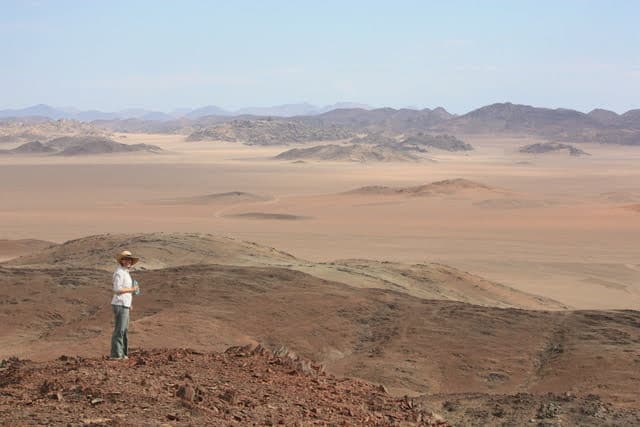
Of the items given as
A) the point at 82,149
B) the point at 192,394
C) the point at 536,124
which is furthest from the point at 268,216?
the point at 536,124

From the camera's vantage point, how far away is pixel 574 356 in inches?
525

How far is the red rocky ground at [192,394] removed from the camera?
7.04m

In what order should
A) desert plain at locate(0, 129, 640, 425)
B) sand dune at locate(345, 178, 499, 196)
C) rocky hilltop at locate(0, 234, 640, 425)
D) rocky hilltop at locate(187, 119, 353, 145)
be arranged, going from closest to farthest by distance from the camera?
rocky hilltop at locate(0, 234, 640, 425) → desert plain at locate(0, 129, 640, 425) → sand dune at locate(345, 178, 499, 196) → rocky hilltop at locate(187, 119, 353, 145)

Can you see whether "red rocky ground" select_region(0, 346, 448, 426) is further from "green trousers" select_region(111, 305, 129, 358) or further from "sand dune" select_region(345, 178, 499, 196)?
"sand dune" select_region(345, 178, 499, 196)

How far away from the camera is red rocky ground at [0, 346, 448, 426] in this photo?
7.04 metres

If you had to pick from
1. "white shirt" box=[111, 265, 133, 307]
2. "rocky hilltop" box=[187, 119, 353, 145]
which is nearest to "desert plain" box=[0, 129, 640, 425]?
"white shirt" box=[111, 265, 133, 307]

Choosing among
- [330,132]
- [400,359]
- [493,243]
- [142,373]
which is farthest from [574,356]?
[330,132]

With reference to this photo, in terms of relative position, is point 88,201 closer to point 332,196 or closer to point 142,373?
point 332,196

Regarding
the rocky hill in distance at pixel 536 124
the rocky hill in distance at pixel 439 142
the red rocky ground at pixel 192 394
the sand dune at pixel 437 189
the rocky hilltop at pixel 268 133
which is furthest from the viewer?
the rocky hill in distance at pixel 536 124

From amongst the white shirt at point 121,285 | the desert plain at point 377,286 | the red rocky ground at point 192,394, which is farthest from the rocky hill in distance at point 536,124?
the red rocky ground at point 192,394

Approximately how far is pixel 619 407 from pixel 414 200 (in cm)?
4499

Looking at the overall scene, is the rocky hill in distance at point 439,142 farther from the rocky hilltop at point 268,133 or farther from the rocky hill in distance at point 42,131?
the rocky hill in distance at point 42,131

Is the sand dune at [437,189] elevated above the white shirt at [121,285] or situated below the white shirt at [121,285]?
below

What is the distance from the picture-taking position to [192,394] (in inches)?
296
